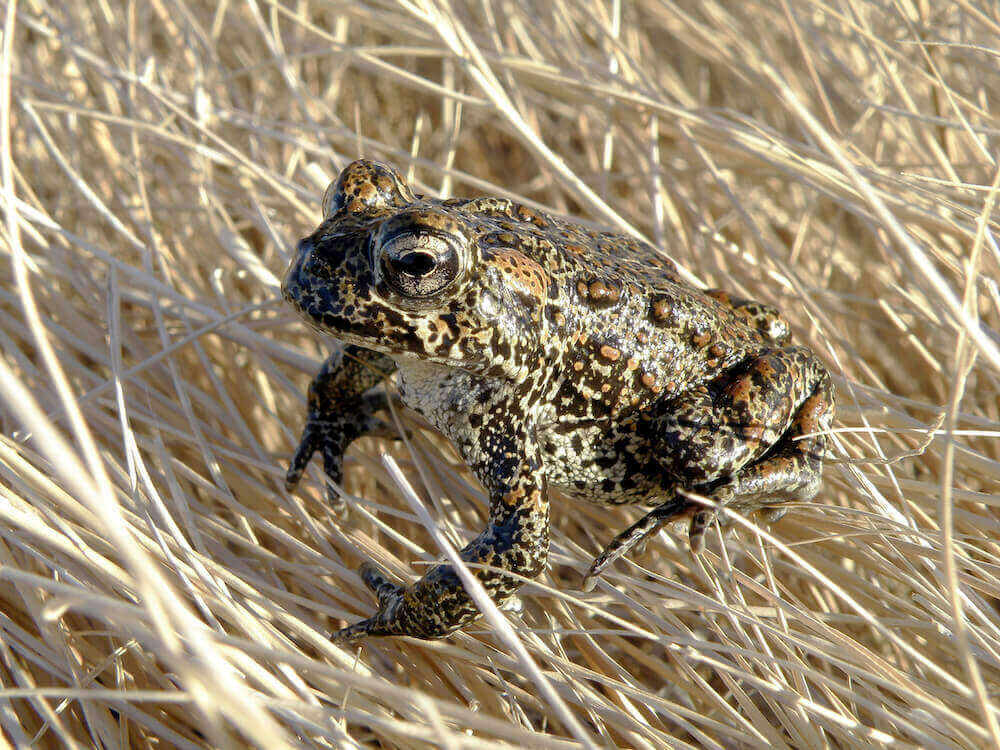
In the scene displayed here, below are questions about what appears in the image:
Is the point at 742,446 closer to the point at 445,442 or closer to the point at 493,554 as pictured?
the point at 493,554

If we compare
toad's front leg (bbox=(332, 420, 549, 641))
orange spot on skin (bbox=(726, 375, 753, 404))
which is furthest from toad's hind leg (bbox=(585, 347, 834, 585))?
toad's front leg (bbox=(332, 420, 549, 641))

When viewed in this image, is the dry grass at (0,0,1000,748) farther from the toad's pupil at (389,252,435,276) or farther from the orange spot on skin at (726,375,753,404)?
the toad's pupil at (389,252,435,276)

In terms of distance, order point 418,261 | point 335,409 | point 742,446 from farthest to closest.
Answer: point 335,409
point 742,446
point 418,261

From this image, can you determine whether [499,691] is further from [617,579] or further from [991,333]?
[991,333]

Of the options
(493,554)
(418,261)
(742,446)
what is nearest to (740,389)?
(742,446)

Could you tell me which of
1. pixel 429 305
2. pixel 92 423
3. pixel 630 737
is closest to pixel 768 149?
pixel 429 305

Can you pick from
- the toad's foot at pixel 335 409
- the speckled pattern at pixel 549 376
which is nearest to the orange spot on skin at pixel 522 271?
the speckled pattern at pixel 549 376

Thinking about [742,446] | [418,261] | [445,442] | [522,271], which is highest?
[418,261]
